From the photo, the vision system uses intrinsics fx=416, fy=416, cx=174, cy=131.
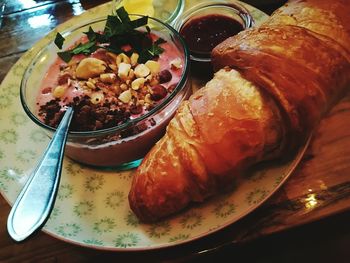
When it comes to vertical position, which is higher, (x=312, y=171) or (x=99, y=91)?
(x=99, y=91)

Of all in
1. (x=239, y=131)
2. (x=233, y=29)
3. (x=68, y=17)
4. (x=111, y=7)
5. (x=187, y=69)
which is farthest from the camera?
(x=68, y=17)

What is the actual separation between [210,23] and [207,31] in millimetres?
41

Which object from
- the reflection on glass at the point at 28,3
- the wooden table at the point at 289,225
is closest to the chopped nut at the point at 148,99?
the wooden table at the point at 289,225

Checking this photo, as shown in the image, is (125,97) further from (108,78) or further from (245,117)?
(245,117)

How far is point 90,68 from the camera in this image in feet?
4.16

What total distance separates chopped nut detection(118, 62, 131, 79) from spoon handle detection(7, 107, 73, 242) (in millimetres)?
334

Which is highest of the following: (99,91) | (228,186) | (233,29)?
(99,91)

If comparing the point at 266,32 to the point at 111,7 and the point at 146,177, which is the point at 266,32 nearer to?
the point at 146,177

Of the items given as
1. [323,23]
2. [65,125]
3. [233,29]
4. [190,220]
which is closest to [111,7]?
[233,29]

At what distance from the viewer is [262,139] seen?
99 centimetres

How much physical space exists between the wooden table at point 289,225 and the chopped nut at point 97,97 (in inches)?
15.7

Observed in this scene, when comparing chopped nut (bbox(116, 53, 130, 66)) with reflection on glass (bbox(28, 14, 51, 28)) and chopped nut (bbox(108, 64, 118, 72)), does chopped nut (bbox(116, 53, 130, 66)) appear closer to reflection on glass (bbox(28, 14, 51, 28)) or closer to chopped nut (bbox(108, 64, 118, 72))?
chopped nut (bbox(108, 64, 118, 72))

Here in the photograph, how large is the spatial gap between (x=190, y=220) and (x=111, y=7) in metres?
1.03

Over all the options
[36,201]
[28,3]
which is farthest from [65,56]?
[28,3]
